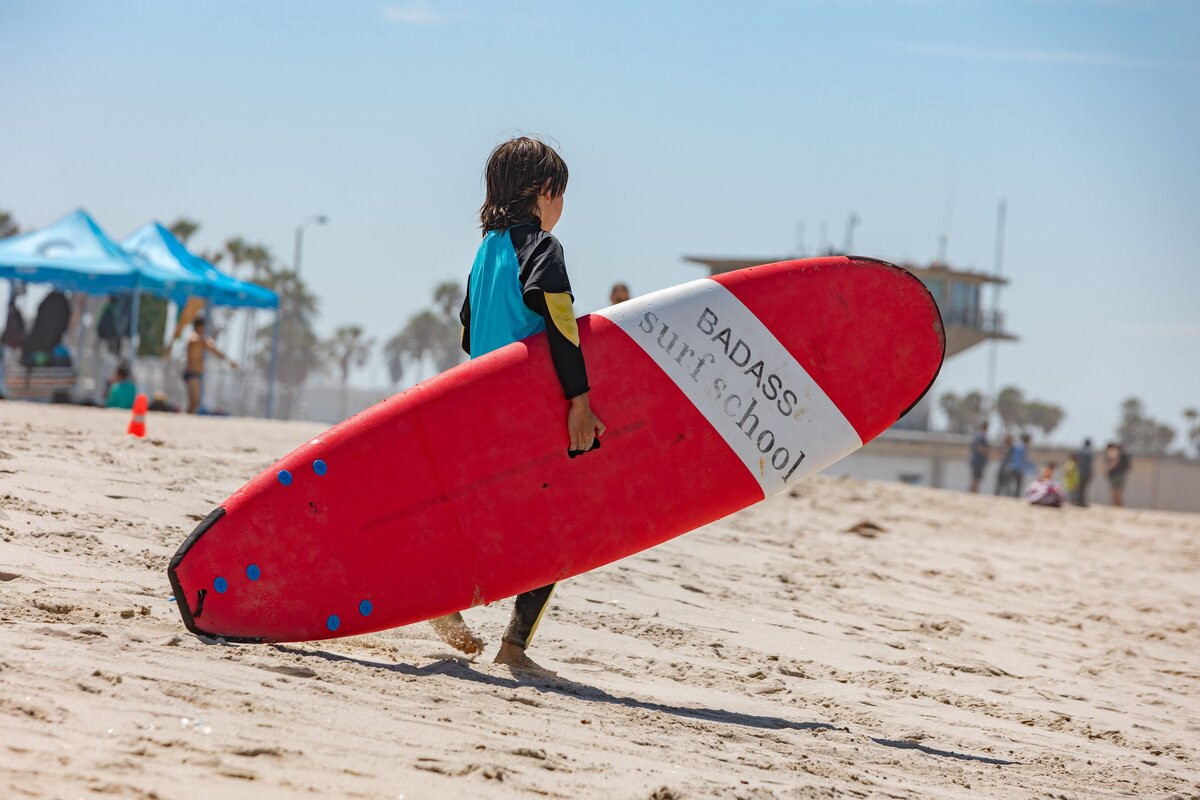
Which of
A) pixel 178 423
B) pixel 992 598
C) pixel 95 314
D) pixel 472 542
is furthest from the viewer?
pixel 95 314

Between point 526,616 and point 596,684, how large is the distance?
30cm

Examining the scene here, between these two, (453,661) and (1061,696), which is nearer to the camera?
(453,661)

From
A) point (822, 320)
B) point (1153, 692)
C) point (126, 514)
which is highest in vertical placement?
point (822, 320)

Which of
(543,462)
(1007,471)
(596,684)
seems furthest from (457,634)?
(1007,471)

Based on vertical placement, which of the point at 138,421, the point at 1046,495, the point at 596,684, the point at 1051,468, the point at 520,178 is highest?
the point at 520,178

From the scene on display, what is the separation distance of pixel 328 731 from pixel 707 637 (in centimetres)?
226

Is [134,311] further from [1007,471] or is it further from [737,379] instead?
[1007,471]

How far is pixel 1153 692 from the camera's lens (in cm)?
512

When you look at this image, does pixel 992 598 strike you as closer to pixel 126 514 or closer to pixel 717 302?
pixel 717 302

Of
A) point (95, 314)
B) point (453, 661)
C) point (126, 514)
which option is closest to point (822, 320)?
point (453, 661)

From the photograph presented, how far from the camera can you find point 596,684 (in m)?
3.71

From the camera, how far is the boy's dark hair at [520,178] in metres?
3.76

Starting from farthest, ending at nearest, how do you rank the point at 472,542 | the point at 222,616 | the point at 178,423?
the point at 178,423 → the point at 472,542 → the point at 222,616

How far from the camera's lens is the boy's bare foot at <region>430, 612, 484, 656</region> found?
380 cm
